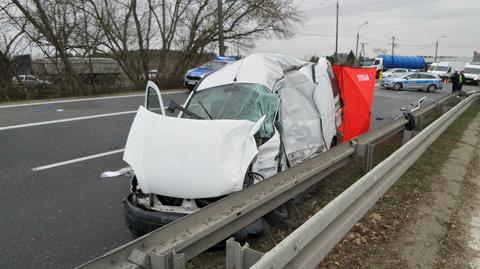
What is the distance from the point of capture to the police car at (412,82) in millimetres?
27672

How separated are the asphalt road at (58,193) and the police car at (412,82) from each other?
73.9ft

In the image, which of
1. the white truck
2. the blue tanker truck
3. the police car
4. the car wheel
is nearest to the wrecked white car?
the car wheel

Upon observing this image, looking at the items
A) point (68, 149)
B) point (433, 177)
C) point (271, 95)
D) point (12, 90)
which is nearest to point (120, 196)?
point (271, 95)

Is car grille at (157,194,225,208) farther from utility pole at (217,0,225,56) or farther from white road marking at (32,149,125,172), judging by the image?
utility pole at (217,0,225,56)

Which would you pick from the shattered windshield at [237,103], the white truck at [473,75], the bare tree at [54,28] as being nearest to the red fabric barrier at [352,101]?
the shattered windshield at [237,103]

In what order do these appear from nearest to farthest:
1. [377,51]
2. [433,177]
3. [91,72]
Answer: [433,177]
[91,72]
[377,51]

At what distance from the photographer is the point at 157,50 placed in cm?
2464

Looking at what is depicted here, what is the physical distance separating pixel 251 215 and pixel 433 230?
7.20ft

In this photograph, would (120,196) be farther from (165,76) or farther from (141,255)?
(165,76)

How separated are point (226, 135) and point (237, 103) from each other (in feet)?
4.55

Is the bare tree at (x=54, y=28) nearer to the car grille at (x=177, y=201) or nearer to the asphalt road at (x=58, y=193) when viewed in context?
the asphalt road at (x=58, y=193)

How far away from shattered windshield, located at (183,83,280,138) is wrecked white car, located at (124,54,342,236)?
1 cm

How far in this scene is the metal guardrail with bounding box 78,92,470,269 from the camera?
221 cm

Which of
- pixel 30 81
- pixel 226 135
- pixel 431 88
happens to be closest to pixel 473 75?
pixel 431 88
